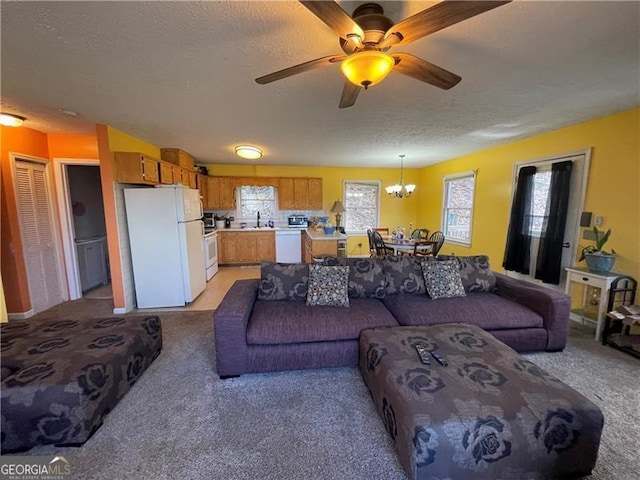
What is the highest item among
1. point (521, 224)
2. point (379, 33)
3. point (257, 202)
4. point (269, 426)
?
point (379, 33)

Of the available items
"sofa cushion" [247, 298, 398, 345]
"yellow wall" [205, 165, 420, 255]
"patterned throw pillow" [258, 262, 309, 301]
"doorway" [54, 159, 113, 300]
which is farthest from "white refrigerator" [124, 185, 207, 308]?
"yellow wall" [205, 165, 420, 255]

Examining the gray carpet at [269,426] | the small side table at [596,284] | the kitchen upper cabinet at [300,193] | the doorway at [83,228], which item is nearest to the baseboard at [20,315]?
the doorway at [83,228]

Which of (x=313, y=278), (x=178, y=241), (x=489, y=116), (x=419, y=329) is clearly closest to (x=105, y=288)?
(x=178, y=241)

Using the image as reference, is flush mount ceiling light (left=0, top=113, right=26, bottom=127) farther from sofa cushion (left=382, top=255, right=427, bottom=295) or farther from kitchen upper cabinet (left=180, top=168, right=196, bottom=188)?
sofa cushion (left=382, top=255, right=427, bottom=295)

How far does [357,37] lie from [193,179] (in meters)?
4.92

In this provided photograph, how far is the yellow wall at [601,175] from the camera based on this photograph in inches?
108

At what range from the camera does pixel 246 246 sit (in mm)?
6184

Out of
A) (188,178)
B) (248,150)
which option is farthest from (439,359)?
(188,178)

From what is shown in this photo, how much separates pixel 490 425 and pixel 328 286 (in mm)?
1587

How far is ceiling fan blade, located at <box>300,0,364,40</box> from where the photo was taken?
1.07m

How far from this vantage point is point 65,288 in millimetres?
4016

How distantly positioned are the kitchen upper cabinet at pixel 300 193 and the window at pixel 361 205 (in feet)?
2.78

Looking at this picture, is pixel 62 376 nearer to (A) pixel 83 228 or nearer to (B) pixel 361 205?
Answer: (A) pixel 83 228

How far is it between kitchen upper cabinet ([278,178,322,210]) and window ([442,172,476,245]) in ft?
9.88
